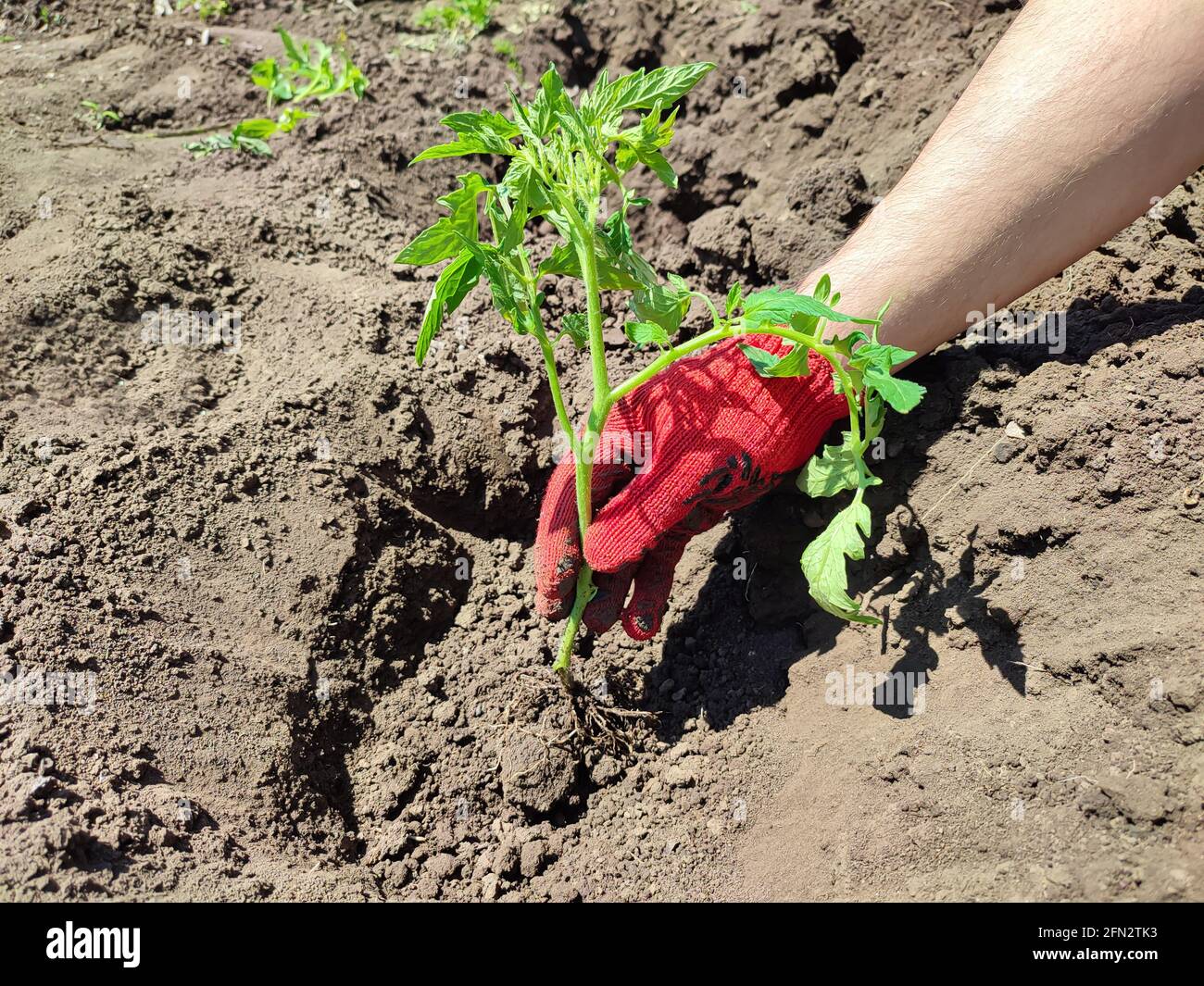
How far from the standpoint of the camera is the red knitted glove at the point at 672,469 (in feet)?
7.43

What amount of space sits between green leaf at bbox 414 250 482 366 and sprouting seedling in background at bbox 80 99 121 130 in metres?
2.59

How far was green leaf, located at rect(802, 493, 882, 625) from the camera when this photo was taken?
1.91 m

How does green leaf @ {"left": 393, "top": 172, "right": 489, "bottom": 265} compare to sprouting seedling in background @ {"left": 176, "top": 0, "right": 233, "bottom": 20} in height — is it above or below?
below

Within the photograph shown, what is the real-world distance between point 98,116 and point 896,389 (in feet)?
11.5

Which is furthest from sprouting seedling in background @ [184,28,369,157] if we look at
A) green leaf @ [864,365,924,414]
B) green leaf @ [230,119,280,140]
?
green leaf @ [864,365,924,414]

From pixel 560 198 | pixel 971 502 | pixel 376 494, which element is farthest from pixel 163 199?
pixel 971 502

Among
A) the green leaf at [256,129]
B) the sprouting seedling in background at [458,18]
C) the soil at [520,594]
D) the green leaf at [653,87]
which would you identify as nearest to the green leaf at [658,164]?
the green leaf at [653,87]

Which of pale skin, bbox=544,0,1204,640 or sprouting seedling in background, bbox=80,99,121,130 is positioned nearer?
pale skin, bbox=544,0,1204,640

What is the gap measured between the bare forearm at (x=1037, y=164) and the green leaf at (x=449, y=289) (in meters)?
0.99

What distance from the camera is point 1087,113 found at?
2.27 metres

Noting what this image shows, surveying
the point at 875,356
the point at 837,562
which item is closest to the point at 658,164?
the point at 875,356

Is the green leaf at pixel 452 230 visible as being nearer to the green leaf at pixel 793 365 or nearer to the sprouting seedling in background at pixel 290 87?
the green leaf at pixel 793 365

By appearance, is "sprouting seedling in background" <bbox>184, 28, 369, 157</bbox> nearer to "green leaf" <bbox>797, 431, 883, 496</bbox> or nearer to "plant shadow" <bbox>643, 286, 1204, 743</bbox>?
"plant shadow" <bbox>643, 286, 1204, 743</bbox>
